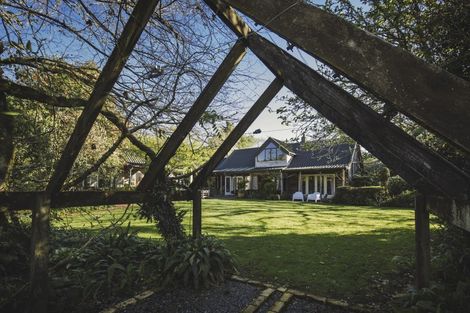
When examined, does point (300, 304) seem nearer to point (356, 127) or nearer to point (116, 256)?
point (356, 127)

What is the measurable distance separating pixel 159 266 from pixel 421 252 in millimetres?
3924

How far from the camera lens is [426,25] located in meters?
3.99

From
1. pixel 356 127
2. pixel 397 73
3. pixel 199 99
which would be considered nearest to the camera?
pixel 397 73

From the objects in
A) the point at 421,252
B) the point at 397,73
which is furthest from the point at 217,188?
the point at 397,73

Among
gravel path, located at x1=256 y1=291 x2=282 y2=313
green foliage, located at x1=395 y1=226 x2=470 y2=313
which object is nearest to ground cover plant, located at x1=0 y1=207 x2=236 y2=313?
gravel path, located at x1=256 y1=291 x2=282 y2=313

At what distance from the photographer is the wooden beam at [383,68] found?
1349 millimetres

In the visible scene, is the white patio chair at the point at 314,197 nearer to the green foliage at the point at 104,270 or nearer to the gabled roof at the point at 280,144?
the gabled roof at the point at 280,144

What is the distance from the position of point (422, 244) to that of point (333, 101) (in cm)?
258

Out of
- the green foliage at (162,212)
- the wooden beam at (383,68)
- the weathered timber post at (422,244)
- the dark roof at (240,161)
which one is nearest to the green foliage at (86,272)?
the green foliage at (162,212)

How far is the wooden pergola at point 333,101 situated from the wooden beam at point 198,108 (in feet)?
0.04

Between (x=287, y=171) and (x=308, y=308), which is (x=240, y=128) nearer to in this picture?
(x=308, y=308)

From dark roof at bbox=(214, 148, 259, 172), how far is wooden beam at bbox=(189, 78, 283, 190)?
2935 cm

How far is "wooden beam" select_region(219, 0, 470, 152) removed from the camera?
1349mm

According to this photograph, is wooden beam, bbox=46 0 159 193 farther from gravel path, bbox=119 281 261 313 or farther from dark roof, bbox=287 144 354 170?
dark roof, bbox=287 144 354 170
